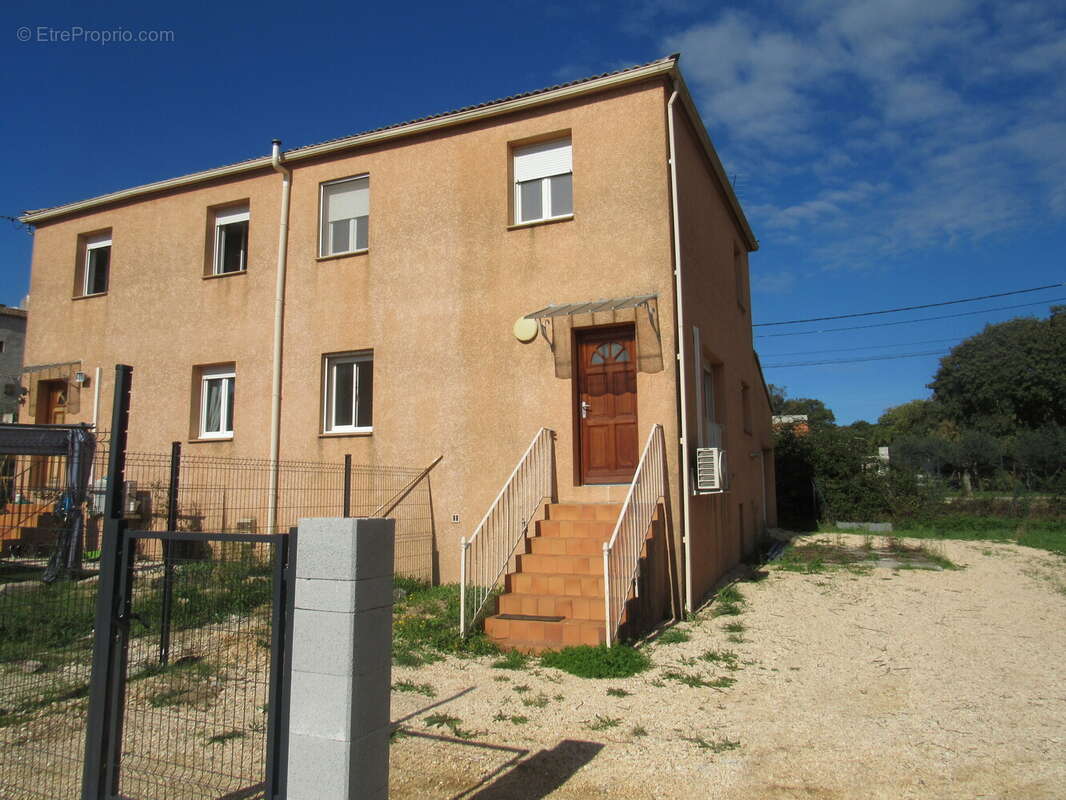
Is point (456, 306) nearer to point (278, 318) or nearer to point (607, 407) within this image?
point (607, 407)

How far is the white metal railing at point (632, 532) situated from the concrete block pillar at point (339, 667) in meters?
3.32

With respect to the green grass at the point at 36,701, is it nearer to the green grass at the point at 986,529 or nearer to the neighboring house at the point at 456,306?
the neighboring house at the point at 456,306

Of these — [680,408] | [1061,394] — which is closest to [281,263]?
[680,408]

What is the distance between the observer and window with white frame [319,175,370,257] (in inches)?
428

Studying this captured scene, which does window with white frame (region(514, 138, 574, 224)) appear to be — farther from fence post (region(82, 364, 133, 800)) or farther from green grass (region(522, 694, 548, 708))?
fence post (region(82, 364, 133, 800))

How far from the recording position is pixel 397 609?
8117 mm

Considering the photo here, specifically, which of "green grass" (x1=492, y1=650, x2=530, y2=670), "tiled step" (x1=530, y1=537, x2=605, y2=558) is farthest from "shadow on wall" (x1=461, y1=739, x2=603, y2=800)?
"tiled step" (x1=530, y1=537, x2=605, y2=558)

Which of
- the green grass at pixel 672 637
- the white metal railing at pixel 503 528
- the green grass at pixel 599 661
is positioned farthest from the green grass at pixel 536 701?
the green grass at pixel 672 637

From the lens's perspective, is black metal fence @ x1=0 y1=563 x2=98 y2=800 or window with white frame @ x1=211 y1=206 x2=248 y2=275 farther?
window with white frame @ x1=211 y1=206 x2=248 y2=275

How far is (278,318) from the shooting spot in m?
10.9

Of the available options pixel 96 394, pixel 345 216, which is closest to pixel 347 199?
pixel 345 216

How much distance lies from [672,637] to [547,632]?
4.02ft

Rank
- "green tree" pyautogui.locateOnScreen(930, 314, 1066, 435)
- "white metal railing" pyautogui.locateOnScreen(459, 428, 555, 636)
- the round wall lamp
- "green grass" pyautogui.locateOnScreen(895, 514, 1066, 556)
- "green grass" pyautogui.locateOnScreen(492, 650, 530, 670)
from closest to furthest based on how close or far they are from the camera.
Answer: "green grass" pyautogui.locateOnScreen(492, 650, 530, 670)
"white metal railing" pyautogui.locateOnScreen(459, 428, 555, 636)
the round wall lamp
"green grass" pyautogui.locateOnScreen(895, 514, 1066, 556)
"green tree" pyautogui.locateOnScreen(930, 314, 1066, 435)

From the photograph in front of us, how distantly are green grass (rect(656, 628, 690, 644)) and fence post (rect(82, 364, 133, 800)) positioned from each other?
460 cm
